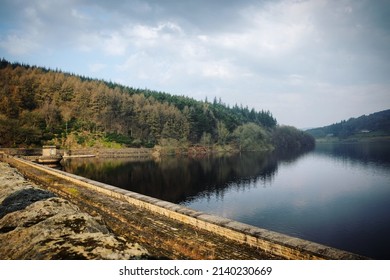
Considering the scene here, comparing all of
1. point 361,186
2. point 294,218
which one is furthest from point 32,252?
point 361,186

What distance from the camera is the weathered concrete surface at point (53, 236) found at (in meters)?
5.21

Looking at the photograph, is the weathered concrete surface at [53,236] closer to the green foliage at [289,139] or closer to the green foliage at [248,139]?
the green foliage at [248,139]

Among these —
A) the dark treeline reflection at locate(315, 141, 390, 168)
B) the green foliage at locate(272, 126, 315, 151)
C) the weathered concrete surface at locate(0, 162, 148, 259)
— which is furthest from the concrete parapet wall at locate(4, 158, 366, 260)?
the green foliage at locate(272, 126, 315, 151)

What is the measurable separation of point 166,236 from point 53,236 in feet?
11.7

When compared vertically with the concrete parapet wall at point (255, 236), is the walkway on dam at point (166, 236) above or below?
below

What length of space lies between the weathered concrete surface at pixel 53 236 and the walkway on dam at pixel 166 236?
2.80 feet

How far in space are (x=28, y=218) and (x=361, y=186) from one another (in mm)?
35794

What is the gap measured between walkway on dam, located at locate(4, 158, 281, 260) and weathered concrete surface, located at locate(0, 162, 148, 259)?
85 cm

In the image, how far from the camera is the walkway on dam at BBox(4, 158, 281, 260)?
7281 mm

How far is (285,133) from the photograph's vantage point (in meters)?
148

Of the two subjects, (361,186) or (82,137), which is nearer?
(361,186)

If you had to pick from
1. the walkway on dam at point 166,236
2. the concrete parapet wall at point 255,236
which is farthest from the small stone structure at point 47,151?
the concrete parapet wall at point 255,236

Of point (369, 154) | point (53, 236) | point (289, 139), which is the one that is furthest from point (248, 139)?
point (53, 236)
